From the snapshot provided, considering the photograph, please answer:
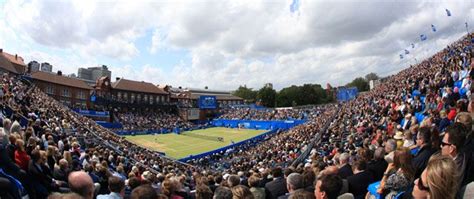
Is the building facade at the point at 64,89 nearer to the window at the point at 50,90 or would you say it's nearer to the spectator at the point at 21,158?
the window at the point at 50,90

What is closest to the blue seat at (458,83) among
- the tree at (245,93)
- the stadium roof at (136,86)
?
the stadium roof at (136,86)

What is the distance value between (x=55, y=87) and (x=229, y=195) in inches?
2525

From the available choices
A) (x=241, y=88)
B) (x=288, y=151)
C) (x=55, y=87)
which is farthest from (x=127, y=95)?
(x=241, y=88)

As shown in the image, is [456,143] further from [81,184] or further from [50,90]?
[50,90]

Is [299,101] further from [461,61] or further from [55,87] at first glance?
[461,61]

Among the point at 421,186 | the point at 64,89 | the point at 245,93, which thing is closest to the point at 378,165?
the point at 421,186

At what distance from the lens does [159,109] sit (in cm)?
8250

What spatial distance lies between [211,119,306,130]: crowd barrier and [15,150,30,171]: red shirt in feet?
167

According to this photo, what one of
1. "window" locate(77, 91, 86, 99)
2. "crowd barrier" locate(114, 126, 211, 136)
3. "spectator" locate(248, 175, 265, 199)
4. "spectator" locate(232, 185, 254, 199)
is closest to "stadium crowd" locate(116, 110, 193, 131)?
"crowd barrier" locate(114, 126, 211, 136)

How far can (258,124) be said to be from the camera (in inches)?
2603

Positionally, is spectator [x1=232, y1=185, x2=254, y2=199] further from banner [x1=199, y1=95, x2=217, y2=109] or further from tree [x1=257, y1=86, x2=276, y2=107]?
tree [x1=257, y1=86, x2=276, y2=107]

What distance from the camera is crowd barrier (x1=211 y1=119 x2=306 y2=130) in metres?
58.5

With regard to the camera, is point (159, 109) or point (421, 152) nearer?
point (421, 152)

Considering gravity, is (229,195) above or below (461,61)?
below
